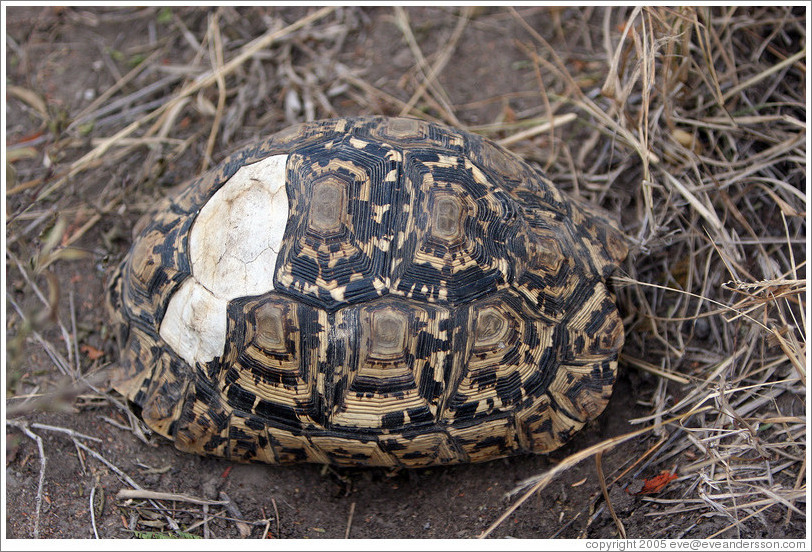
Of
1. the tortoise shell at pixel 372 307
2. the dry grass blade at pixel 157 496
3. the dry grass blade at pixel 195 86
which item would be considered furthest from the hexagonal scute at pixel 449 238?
the dry grass blade at pixel 195 86

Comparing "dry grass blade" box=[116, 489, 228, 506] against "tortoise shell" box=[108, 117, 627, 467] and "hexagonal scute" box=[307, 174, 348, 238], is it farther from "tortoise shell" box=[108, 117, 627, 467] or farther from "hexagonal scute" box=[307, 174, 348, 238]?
"hexagonal scute" box=[307, 174, 348, 238]

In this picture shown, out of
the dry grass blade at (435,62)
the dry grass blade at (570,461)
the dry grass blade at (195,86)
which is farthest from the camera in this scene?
the dry grass blade at (435,62)

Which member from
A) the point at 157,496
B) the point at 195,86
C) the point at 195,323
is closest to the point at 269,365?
the point at 195,323

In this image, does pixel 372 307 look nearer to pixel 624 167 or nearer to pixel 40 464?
pixel 40 464

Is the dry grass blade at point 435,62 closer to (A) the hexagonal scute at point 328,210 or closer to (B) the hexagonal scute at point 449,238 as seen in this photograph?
A: (B) the hexagonal scute at point 449,238

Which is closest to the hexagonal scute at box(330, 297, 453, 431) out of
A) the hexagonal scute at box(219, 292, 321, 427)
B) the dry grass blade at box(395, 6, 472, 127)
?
the hexagonal scute at box(219, 292, 321, 427)
